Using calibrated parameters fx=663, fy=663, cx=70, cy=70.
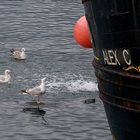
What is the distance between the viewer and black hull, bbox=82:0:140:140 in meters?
11.3

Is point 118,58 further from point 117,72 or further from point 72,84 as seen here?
point 72,84

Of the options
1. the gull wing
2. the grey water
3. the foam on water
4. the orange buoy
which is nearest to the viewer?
the orange buoy

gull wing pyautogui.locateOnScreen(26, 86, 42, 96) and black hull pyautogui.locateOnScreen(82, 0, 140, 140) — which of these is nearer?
black hull pyautogui.locateOnScreen(82, 0, 140, 140)

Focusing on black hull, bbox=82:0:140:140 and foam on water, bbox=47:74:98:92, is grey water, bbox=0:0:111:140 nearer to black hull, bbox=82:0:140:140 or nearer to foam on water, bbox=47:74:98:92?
foam on water, bbox=47:74:98:92

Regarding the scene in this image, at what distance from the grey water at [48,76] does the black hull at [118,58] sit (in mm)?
6466

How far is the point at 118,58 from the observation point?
462 inches

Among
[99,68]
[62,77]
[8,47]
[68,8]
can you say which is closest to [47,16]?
[68,8]

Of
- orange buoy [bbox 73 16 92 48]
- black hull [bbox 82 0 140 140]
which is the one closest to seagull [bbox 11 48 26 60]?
orange buoy [bbox 73 16 92 48]

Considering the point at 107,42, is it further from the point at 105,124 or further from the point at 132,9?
the point at 105,124

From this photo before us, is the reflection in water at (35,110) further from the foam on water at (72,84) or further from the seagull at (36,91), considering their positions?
the foam on water at (72,84)

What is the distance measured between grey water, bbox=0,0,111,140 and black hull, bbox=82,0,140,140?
21.2 feet

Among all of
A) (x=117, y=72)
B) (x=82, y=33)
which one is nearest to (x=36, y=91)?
(x=82, y=33)

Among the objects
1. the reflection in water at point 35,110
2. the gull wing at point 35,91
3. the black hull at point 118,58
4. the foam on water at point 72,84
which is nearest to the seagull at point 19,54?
the foam on water at point 72,84

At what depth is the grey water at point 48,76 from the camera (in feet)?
65.1
